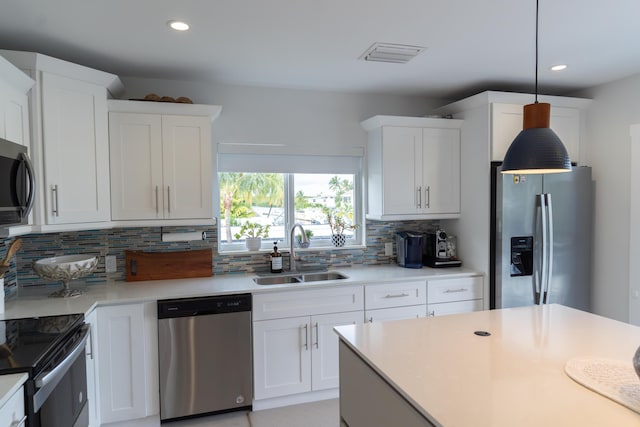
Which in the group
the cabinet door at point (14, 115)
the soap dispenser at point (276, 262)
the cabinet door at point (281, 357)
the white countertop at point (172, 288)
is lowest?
the cabinet door at point (281, 357)

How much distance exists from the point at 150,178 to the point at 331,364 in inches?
74.3

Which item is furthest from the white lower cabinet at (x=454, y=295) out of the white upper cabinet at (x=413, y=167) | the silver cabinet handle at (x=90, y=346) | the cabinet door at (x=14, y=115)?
the cabinet door at (x=14, y=115)

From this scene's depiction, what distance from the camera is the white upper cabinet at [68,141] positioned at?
227 cm

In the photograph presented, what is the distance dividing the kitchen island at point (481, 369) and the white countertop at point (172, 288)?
0.97 metres

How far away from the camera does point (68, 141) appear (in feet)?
7.96

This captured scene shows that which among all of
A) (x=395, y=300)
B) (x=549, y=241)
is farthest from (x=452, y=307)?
(x=549, y=241)

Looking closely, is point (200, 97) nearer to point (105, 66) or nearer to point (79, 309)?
point (105, 66)

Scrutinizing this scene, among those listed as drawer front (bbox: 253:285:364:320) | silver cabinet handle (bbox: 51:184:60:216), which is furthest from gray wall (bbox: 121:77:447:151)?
drawer front (bbox: 253:285:364:320)

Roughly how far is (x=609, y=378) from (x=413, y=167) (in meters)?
2.29

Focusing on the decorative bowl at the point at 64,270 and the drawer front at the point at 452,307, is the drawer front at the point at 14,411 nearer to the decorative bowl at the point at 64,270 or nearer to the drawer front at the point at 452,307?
the decorative bowl at the point at 64,270

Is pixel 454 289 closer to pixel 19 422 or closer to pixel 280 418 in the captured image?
pixel 280 418

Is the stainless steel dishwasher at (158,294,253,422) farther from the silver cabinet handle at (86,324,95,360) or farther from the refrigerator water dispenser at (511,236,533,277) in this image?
the refrigerator water dispenser at (511,236,533,277)

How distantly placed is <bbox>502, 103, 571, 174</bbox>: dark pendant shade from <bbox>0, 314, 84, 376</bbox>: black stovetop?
6.80ft

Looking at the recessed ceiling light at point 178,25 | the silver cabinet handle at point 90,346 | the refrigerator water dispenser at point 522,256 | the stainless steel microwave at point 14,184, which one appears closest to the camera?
the stainless steel microwave at point 14,184
